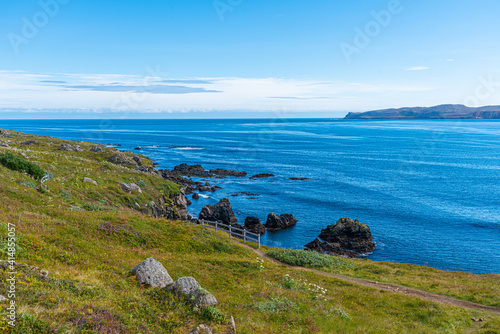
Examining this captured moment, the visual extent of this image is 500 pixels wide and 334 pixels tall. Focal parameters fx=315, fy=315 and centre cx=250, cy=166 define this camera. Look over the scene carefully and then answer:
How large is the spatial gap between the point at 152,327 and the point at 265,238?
40046mm

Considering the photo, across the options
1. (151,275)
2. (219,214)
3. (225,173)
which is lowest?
(219,214)

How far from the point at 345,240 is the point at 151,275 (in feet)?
128

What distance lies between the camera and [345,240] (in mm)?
47688

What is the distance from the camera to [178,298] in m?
12.8

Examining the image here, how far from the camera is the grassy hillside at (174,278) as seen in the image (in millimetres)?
10680

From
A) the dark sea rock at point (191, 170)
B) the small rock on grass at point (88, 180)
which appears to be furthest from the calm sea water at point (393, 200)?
the small rock on grass at point (88, 180)

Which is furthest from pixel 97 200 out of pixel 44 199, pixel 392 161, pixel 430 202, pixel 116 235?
pixel 392 161

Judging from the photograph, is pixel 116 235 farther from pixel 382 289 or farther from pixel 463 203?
pixel 463 203

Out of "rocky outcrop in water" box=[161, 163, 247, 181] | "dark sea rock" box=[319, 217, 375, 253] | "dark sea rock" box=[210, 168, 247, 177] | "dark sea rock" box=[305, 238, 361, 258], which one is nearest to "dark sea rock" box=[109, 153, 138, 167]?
"rocky outcrop in water" box=[161, 163, 247, 181]

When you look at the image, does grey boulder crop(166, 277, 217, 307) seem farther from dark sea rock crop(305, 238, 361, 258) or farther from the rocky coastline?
dark sea rock crop(305, 238, 361, 258)

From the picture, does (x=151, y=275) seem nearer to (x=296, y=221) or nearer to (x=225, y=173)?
(x=296, y=221)
